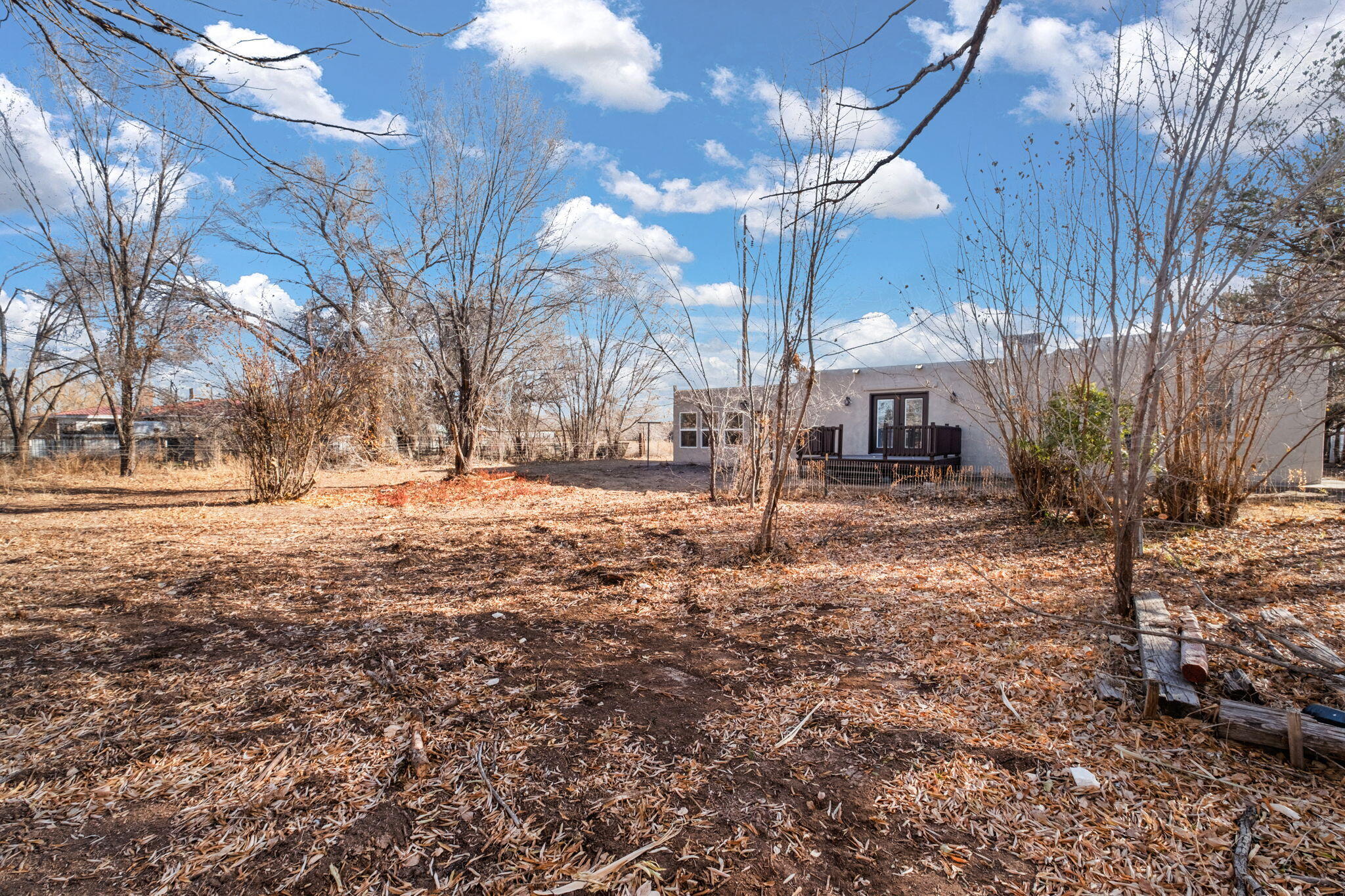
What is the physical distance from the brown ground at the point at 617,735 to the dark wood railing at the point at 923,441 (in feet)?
25.5

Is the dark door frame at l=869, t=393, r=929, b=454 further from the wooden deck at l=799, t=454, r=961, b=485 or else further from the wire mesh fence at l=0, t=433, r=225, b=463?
the wire mesh fence at l=0, t=433, r=225, b=463

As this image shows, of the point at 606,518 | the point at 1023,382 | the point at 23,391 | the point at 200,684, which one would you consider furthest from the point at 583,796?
the point at 23,391

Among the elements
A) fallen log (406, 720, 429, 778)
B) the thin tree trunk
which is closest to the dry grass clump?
fallen log (406, 720, 429, 778)

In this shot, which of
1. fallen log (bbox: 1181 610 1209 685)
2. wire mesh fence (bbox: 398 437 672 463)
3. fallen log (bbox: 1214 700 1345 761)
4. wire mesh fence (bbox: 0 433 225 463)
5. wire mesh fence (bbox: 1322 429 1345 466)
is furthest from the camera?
wire mesh fence (bbox: 398 437 672 463)

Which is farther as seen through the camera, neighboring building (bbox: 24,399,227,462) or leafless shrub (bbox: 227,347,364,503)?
neighboring building (bbox: 24,399,227,462)

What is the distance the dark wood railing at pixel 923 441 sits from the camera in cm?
1291

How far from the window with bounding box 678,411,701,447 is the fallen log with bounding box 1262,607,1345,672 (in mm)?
15032

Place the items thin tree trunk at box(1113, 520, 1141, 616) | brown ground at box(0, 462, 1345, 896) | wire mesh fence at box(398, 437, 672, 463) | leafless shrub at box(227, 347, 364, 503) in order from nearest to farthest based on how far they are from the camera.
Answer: brown ground at box(0, 462, 1345, 896), thin tree trunk at box(1113, 520, 1141, 616), leafless shrub at box(227, 347, 364, 503), wire mesh fence at box(398, 437, 672, 463)

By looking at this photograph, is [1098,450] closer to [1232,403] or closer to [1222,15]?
[1232,403]

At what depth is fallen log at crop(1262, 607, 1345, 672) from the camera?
2.64 meters

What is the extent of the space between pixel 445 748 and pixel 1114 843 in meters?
2.21

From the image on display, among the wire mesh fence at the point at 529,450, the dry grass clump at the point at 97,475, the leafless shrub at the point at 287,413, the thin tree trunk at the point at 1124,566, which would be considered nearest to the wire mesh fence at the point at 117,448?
the dry grass clump at the point at 97,475

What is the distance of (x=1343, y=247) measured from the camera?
4344 mm

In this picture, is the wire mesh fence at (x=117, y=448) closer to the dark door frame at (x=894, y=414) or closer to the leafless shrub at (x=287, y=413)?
the leafless shrub at (x=287, y=413)
